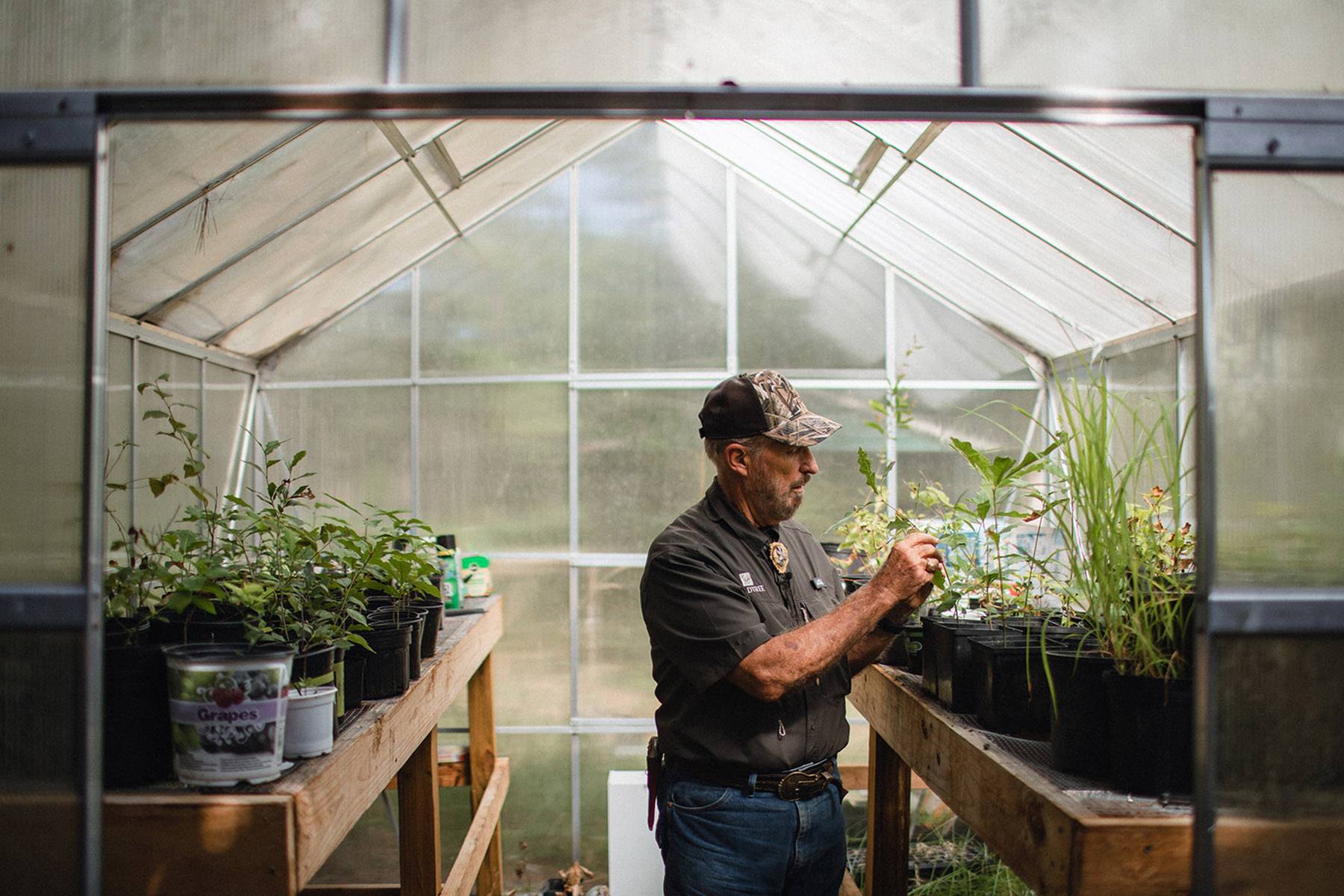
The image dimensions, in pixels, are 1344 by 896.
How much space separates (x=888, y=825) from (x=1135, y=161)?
214cm

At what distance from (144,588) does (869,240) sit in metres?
4.06

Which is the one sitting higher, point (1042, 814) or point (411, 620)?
point (411, 620)

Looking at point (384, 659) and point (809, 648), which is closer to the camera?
point (809, 648)

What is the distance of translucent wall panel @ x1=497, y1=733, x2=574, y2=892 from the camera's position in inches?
202

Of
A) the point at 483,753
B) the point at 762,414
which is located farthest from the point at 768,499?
the point at 483,753

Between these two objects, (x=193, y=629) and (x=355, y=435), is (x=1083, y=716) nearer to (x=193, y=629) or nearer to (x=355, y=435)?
(x=193, y=629)

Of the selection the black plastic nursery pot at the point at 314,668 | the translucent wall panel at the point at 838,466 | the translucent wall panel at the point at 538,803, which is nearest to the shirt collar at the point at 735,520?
the black plastic nursery pot at the point at 314,668

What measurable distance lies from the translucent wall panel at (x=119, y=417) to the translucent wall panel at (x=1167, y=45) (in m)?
3.34

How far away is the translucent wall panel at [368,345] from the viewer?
5258 millimetres

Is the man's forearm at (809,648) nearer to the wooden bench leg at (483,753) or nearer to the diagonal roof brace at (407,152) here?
the diagonal roof brace at (407,152)

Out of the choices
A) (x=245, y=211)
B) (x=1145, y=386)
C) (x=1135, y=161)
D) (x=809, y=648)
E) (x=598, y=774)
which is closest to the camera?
(x=809, y=648)

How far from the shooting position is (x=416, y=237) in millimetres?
4855

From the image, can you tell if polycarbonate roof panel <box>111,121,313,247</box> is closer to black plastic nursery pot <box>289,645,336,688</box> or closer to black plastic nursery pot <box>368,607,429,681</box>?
black plastic nursery pot <box>368,607,429,681</box>

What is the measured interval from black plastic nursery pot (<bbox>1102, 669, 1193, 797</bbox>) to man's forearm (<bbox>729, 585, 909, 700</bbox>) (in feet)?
1.87
